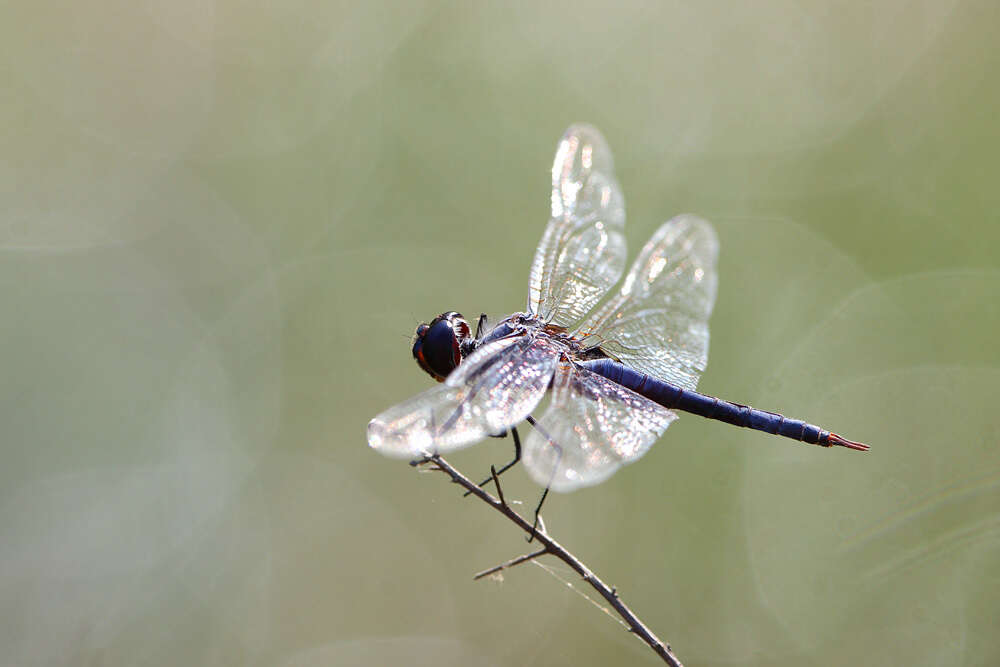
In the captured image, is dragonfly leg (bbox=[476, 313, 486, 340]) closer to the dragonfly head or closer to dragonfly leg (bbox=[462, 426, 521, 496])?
the dragonfly head

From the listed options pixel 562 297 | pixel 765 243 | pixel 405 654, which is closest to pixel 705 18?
pixel 765 243

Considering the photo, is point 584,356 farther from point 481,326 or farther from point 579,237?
point 579,237

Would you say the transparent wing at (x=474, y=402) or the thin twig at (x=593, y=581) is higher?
the transparent wing at (x=474, y=402)

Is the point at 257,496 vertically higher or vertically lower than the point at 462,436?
higher

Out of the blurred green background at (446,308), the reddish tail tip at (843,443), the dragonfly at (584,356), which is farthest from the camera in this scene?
the blurred green background at (446,308)

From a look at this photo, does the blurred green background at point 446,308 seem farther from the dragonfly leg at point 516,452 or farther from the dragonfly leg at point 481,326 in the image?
the dragonfly leg at point 481,326

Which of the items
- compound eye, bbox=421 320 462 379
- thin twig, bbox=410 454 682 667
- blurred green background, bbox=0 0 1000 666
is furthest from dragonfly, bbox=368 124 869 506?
blurred green background, bbox=0 0 1000 666

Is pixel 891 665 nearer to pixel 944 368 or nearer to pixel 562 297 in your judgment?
pixel 944 368

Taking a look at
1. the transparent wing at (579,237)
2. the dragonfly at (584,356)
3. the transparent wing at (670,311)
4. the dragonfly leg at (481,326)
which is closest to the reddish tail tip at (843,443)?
the dragonfly at (584,356)
